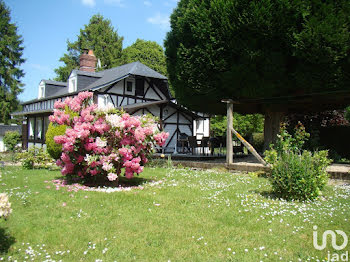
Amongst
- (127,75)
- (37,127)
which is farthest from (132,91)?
(37,127)

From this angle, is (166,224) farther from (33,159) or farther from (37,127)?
(37,127)

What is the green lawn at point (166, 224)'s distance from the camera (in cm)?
371

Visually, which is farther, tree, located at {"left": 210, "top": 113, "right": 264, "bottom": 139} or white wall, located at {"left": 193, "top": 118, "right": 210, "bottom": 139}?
tree, located at {"left": 210, "top": 113, "right": 264, "bottom": 139}

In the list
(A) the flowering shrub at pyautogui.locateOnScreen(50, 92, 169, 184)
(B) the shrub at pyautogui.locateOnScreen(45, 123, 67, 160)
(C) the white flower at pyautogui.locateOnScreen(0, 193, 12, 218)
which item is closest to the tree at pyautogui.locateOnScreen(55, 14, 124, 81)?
(B) the shrub at pyautogui.locateOnScreen(45, 123, 67, 160)

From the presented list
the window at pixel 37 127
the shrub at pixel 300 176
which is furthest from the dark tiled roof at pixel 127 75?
the shrub at pixel 300 176

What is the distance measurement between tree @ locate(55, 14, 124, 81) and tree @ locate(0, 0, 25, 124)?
7.13 meters

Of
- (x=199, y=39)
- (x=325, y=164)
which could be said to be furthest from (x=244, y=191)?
(x=199, y=39)

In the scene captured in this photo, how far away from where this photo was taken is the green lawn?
3.71m

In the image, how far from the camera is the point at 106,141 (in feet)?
23.3

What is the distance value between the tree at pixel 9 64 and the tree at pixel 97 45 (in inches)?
281

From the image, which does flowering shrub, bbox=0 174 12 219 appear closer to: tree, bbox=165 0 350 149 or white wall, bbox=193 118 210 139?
tree, bbox=165 0 350 149

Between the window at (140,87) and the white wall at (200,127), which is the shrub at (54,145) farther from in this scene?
the white wall at (200,127)

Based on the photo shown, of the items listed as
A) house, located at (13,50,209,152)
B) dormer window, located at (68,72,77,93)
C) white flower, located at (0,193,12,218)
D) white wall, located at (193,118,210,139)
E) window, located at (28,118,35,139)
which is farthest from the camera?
window, located at (28,118,35,139)

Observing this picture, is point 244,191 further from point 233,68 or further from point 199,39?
point 199,39
